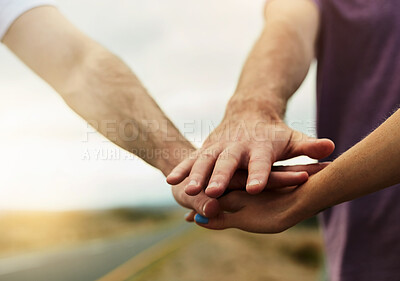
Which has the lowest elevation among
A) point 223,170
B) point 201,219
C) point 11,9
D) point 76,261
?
point 76,261

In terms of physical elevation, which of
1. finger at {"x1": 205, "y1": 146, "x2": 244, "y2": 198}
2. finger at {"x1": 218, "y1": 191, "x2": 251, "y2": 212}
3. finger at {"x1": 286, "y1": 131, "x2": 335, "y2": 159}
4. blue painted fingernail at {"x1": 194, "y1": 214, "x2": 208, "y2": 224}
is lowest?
blue painted fingernail at {"x1": 194, "y1": 214, "x2": 208, "y2": 224}

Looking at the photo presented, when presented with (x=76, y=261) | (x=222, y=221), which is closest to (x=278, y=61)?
(x=222, y=221)

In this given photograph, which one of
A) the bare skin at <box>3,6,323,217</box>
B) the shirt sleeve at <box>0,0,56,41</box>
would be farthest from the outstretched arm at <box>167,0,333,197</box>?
the shirt sleeve at <box>0,0,56,41</box>

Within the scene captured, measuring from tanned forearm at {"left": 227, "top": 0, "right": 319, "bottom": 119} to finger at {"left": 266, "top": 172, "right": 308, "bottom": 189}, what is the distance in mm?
134

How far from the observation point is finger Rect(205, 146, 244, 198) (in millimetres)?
511

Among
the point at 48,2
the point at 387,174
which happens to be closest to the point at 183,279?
the point at 48,2

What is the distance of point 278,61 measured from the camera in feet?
2.38

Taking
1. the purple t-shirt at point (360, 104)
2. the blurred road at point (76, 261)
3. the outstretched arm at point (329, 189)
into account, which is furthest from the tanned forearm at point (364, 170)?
the blurred road at point (76, 261)

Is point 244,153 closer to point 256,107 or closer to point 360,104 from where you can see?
point 256,107

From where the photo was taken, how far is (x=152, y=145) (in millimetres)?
757

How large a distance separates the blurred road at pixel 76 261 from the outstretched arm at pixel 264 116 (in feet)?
3.08

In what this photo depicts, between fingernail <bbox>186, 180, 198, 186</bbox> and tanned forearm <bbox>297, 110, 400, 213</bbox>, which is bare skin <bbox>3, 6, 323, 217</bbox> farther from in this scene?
tanned forearm <bbox>297, 110, 400, 213</bbox>

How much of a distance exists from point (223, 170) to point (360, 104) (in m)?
0.36

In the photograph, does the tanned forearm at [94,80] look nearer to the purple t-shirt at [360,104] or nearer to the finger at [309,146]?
the finger at [309,146]
